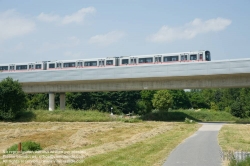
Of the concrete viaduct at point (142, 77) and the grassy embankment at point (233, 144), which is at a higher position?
the concrete viaduct at point (142, 77)

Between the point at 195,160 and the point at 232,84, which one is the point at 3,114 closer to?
the point at 232,84

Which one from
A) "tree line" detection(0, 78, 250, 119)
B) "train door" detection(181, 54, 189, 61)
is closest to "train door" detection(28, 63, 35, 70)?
"tree line" detection(0, 78, 250, 119)

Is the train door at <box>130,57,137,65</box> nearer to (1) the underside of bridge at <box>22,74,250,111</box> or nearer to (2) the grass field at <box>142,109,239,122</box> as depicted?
(1) the underside of bridge at <box>22,74,250,111</box>

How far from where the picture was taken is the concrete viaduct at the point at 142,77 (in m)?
38.5

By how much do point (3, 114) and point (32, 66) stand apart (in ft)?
39.2

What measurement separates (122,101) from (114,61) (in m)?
34.7

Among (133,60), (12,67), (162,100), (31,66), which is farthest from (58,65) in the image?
(162,100)

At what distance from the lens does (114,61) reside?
47.9 meters

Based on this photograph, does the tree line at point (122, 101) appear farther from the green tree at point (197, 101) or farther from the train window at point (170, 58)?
the train window at point (170, 58)

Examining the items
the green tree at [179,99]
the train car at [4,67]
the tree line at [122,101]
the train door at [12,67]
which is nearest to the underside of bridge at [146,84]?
the tree line at [122,101]

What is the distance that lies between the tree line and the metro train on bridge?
675 cm

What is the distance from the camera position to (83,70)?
45625mm

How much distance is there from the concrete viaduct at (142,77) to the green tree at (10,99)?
3.95 meters

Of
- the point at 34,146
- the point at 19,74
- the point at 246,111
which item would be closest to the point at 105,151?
the point at 34,146
